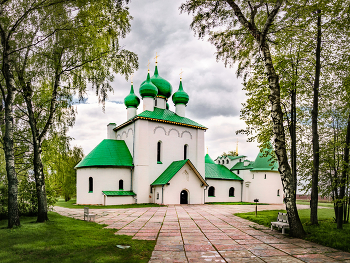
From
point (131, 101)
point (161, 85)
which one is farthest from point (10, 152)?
point (161, 85)

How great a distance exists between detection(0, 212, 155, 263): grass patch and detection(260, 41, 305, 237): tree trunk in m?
5.00

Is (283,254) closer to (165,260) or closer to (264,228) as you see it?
(165,260)

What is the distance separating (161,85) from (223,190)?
1486 cm

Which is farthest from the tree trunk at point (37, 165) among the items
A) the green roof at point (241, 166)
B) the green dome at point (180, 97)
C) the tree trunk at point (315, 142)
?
the green roof at point (241, 166)

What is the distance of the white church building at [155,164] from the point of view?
2430 centimetres

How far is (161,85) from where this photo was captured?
30141 mm

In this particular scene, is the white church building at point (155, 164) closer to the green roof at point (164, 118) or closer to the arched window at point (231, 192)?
the green roof at point (164, 118)

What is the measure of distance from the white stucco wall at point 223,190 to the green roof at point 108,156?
1074cm

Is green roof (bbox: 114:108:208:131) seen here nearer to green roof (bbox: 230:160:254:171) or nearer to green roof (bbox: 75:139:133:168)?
green roof (bbox: 75:139:133:168)

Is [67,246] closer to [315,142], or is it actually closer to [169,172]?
[315,142]

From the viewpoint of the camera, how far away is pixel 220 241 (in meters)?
8.15

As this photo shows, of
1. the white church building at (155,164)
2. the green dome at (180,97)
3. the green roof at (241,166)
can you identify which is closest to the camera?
the white church building at (155,164)

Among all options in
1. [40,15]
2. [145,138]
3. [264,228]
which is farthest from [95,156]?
[264,228]

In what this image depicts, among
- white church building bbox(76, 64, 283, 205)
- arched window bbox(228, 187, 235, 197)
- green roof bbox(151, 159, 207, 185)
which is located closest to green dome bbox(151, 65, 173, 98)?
white church building bbox(76, 64, 283, 205)
